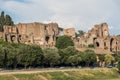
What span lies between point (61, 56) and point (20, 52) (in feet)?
57.4

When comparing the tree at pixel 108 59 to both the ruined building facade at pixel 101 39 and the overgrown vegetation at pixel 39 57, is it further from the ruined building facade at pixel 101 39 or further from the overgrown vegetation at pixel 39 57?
the ruined building facade at pixel 101 39

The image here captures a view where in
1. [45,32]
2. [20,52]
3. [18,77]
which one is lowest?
[18,77]

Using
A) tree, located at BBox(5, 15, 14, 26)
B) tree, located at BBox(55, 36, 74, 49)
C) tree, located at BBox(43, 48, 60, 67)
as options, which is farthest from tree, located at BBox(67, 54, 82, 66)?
tree, located at BBox(5, 15, 14, 26)

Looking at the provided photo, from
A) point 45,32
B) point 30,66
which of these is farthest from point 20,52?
point 45,32

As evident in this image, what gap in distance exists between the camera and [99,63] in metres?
125

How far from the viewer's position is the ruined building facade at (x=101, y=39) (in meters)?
153

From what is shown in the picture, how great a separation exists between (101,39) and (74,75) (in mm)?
71388

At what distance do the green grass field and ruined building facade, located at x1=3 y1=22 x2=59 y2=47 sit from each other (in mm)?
50275

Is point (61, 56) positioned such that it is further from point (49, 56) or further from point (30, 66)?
point (30, 66)

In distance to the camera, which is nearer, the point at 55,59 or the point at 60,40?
the point at 55,59

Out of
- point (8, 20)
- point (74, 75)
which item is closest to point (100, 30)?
point (8, 20)

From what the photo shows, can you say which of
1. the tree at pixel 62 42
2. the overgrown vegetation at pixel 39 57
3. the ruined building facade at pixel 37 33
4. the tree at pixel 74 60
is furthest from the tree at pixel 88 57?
the ruined building facade at pixel 37 33

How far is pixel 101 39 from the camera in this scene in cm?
15288

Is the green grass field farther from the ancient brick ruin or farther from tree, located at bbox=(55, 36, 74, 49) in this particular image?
the ancient brick ruin
